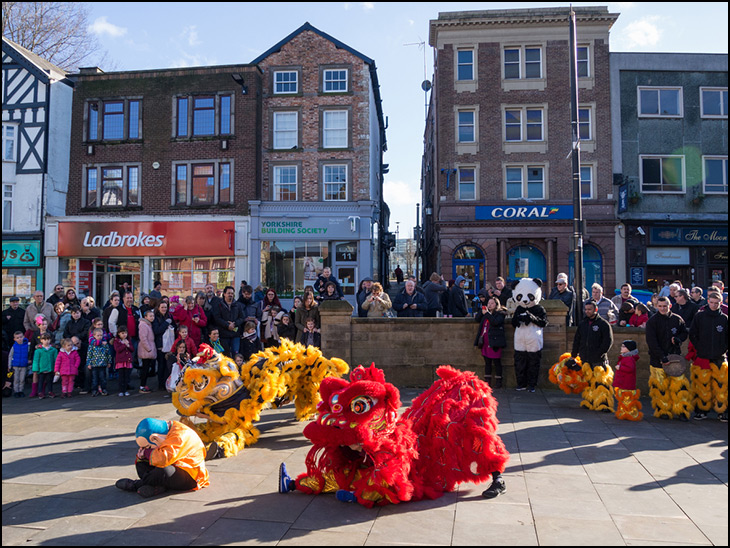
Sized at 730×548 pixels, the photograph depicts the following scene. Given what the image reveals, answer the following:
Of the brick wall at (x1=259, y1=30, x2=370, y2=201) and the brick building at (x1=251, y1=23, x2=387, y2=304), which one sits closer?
the brick building at (x1=251, y1=23, x2=387, y2=304)

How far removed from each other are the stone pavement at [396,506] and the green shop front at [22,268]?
20175 mm

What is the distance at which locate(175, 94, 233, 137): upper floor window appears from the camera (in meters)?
25.0

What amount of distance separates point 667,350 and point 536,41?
21053 millimetres

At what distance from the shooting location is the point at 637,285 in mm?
24344

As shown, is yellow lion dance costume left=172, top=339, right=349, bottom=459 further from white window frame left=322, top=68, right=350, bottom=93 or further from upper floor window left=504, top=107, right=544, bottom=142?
upper floor window left=504, top=107, right=544, bottom=142

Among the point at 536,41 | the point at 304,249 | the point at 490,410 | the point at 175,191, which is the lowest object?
the point at 490,410

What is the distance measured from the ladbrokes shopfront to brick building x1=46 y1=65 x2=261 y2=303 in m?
0.05

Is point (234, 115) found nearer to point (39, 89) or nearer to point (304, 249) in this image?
point (304, 249)

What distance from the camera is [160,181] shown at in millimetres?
25031

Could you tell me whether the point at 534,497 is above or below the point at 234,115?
below

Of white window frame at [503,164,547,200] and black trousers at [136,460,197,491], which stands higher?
white window frame at [503,164,547,200]

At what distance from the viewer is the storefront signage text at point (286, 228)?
24406 mm

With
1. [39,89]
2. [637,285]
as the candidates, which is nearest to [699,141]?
[637,285]

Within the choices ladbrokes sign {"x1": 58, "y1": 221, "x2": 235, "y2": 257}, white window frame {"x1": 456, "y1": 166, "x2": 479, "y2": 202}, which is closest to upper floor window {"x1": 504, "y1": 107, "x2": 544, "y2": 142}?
white window frame {"x1": 456, "y1": 166, "x2": 479, "y2": 202}
